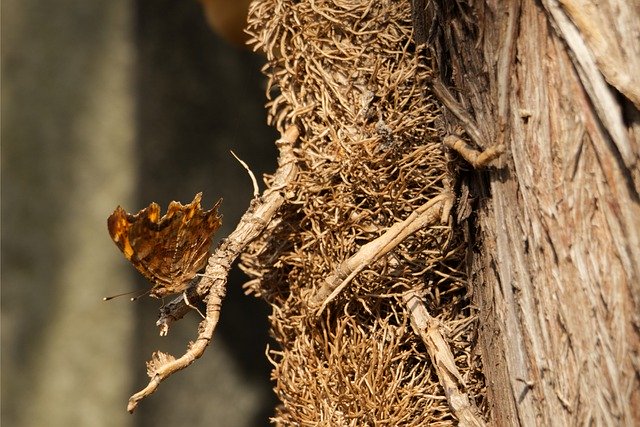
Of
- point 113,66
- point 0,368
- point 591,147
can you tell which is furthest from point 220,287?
point 0,368

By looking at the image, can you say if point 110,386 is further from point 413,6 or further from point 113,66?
point 413,6

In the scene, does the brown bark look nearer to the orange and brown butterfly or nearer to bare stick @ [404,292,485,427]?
bare stick @ [404,292,485,427]

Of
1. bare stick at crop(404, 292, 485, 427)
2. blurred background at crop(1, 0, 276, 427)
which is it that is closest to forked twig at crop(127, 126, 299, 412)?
bare stick at crop(404, 292, 485, 427)

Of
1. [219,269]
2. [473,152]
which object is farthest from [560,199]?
[219,269]

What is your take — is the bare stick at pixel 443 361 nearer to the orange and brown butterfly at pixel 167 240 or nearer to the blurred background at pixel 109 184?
the orange and brown butterfly at pixel 167 240

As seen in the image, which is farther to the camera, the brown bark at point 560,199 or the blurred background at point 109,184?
the blurred background at point 109,184

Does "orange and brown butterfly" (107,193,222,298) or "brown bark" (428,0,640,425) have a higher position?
"orange and brown butterfly" (107,193,222,298)

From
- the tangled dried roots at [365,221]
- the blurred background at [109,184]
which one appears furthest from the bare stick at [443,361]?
the blurred background at [109,184]
